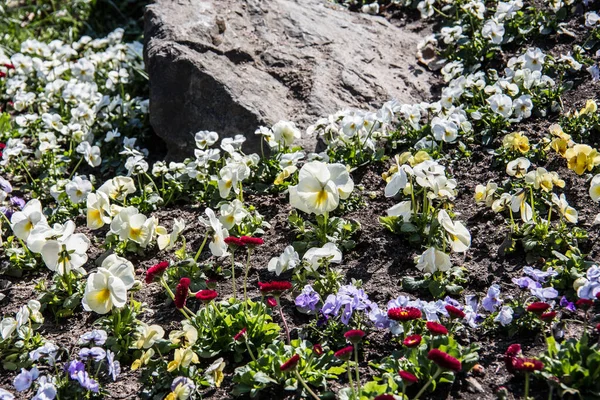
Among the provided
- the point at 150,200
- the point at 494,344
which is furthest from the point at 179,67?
the point at 494,344

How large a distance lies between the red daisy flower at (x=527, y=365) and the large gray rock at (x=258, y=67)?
2477 mm

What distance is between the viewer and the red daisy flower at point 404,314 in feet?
9.28

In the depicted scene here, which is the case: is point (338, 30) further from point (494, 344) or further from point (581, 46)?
point (494, 344)

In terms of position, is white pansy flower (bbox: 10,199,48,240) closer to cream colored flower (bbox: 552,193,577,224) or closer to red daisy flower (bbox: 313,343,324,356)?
red daisy flower (bbox: 313,343,324,356)

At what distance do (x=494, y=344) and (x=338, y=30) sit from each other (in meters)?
3.06

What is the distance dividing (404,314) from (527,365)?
1.61ft

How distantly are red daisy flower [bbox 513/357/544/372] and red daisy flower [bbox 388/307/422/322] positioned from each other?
39 centimetres

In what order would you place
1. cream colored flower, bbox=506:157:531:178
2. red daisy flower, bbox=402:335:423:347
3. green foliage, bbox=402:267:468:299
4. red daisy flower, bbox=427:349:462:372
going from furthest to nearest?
cream colored flower, bbox=506:157:531:178 < green foliage, bbox=402:267:468:299 < red daisy flower, bbox=402:335:423:347 < red daisy flower, bbox=427:349:462:372

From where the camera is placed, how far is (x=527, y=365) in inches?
100

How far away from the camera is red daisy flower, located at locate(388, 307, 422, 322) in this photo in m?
2.83

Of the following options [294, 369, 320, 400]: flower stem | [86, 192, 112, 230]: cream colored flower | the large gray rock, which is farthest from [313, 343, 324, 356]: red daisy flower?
the large gray rock

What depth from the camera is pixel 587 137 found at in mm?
4281

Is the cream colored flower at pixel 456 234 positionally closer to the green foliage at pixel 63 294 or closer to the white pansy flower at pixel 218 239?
the white pansy flower at pixel 218 239

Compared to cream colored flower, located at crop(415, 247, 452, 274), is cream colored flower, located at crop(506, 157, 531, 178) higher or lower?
higher
